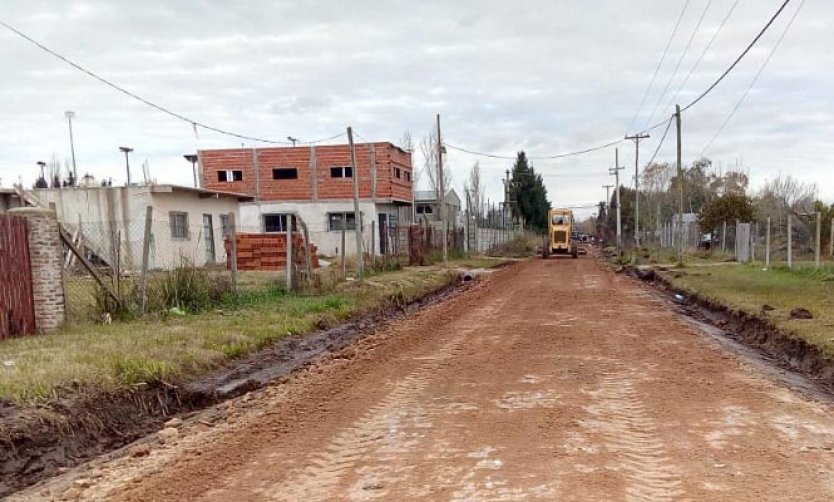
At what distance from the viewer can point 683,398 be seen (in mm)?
6906

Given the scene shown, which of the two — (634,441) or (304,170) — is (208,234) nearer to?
(304,170)

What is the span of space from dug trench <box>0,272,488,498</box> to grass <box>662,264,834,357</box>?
299 inches

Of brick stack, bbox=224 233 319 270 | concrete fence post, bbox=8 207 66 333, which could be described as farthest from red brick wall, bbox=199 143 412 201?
concrete fence post, bbox=8 207 66 333

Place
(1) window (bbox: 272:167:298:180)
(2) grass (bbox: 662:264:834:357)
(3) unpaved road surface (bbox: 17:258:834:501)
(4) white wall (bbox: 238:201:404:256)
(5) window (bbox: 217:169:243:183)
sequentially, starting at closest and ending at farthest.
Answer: (3) unpaved road surface (bbox: 17:258:834:501) < (2) grass (bbox: 662:264:834:357) < (4) white wall (bbox: 238:201:404:256) < (1) window (bbox: 272:167:298:180) < (5) window (bbox: 217:169:243:183)

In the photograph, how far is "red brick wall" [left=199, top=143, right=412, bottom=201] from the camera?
127ft

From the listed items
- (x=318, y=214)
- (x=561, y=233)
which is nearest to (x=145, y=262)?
(x=318, y=214)

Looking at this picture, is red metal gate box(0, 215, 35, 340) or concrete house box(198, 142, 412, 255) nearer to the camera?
red metal gate box(0, 215, 35, 340)

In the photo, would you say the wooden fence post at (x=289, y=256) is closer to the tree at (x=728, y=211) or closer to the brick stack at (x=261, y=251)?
the brick stack at (x=261, y=251)

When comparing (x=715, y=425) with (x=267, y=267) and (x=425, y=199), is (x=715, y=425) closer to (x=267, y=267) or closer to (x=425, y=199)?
(x=267, y=267)

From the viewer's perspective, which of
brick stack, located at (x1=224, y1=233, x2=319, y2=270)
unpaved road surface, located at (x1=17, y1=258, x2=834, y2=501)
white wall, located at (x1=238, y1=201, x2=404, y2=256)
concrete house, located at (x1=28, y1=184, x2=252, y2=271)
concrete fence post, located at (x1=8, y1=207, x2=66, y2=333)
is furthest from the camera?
white wall, located at (x1=238, y1=201, x2=404, y2=256)

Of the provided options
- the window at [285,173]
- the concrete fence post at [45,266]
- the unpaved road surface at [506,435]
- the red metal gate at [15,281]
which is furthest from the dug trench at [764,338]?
the window at [285,173]

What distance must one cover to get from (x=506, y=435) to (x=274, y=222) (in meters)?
36.5

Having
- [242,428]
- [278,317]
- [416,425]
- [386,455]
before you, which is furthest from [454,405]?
[278,317]

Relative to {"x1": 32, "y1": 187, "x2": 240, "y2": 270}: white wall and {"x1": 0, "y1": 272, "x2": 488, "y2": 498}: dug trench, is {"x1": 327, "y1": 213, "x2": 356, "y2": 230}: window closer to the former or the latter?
{"x1": 32, "y1": 187, "x2": 240, "y2": 270}: white wall
